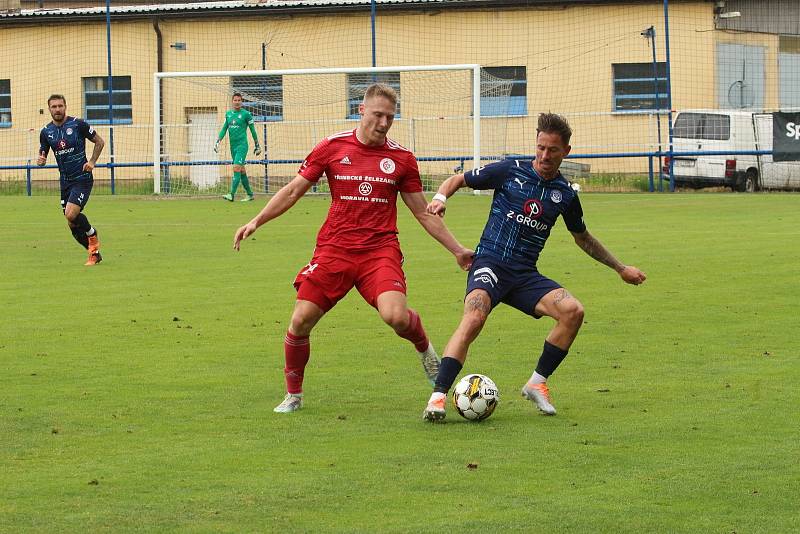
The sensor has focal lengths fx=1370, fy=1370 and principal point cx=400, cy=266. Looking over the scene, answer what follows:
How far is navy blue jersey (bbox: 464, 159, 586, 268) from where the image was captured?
8.38 m

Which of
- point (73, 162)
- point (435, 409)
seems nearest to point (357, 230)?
point (435, 409)

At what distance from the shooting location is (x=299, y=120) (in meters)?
34.8

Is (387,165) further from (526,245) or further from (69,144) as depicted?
(69,144)

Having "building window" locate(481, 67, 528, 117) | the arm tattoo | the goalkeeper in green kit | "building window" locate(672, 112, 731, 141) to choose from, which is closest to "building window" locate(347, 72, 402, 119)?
"building window" locate(481, 67, 528, 117)

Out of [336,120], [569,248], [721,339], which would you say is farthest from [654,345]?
[336,120]

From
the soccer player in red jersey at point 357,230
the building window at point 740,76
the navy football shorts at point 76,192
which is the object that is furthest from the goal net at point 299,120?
the soccer player in red jersey at point 357,230

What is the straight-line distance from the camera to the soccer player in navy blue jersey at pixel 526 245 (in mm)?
8250

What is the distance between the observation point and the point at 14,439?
7434mm

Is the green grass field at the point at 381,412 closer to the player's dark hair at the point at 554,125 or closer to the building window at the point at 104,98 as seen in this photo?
the player's dark hair at the point at 554,125

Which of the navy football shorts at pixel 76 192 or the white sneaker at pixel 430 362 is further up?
the navy football shorts at pixel 76 192

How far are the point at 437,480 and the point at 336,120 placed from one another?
93.5 feet

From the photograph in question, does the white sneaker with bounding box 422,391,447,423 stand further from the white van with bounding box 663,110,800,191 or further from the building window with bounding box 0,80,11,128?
the building window with bounding box 0,80,11,128

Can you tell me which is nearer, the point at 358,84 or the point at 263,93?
the point at 358,84

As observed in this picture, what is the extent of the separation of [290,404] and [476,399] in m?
1.17
